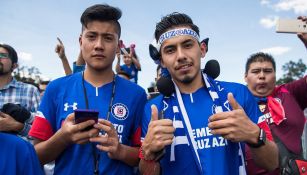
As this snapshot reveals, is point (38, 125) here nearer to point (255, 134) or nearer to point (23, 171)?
point (23, 171)

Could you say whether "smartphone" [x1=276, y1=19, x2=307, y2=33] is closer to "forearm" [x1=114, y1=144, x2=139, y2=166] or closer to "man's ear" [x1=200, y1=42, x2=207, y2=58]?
"man's ear" [x1=200, y1=42, x2=207, y2=58]

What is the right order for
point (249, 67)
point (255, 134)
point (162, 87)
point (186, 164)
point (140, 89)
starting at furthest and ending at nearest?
point (249, 67)
point (140, 89)
point (162, 87)
point (186, 164)
point (255, 134)

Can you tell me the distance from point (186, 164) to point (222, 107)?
51 centimetres

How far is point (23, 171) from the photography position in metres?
1.96

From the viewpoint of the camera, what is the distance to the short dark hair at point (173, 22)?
9.11 feet

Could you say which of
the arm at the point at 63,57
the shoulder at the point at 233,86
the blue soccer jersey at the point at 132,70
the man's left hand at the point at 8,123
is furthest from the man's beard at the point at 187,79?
the blue soccer jersey at the point at 132,70

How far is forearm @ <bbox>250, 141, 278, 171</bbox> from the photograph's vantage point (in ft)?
7.25

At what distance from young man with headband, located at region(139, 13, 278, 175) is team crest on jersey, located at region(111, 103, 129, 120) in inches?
8.2

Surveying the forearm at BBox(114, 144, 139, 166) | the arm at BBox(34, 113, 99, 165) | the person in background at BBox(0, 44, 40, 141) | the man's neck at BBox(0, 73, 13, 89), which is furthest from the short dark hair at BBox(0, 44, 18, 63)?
the forearm at BBox(114, 144, 139, 166)

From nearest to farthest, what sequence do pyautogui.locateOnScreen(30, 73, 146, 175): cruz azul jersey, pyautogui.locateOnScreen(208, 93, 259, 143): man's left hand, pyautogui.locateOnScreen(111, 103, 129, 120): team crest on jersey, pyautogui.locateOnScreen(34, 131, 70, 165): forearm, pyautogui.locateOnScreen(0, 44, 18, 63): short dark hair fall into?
pyautogui.locateOnScreen(208, 93, 259, 143): man's left hand → pyautogui.locateOnScreen(34, 131, 70, 165): forearm → pyautogui.locateOnScreen(30, 73, 146, 175): cruz azul jersey → pyautogui.locateOnScreen(111, 103, 129, 120): team crest on jersey → pyautogui.locateOnScreen(0, 44, 18, 63): short dark hair

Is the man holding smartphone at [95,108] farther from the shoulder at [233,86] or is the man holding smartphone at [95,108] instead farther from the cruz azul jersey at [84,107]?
the shoulder at [233,86]

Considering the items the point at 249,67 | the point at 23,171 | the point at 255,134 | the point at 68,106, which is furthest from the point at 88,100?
the point at 249,67

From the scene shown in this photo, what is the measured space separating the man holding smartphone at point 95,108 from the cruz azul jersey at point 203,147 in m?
0.39

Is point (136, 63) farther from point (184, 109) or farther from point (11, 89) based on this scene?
point (184, 109)
